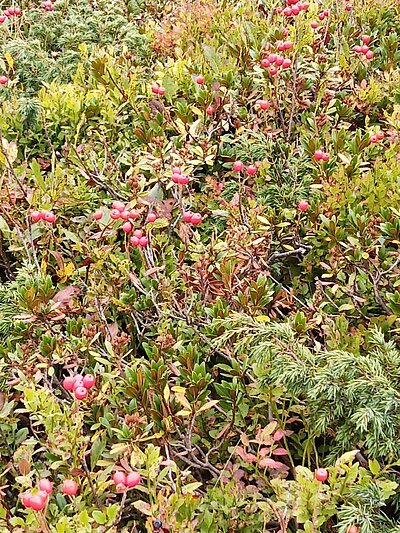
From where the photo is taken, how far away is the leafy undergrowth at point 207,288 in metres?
1.74

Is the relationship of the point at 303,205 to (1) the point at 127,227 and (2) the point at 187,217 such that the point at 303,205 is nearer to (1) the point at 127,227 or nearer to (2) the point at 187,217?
(2) the point at 187,217

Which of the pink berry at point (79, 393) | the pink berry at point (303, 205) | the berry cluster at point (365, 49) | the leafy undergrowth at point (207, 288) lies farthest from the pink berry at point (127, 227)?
the berry cluster at point (365, 49)

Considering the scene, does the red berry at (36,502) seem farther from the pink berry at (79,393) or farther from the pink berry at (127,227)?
the pink berry at (127,227)

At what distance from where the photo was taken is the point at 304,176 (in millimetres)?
2771

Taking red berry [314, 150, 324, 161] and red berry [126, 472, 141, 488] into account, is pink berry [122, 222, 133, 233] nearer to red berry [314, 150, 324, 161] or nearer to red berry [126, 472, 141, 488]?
red berry [314, 150, 324, 161]

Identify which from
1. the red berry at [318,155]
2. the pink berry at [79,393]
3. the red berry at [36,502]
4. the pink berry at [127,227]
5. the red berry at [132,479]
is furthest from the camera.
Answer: the red berry at [318,155]

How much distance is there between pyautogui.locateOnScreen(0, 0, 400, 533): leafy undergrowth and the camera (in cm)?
174

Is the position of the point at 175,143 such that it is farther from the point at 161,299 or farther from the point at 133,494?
the point at 133,494

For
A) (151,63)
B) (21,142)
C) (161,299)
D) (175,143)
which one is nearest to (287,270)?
(161,299)

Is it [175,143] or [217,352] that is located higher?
[175,143]

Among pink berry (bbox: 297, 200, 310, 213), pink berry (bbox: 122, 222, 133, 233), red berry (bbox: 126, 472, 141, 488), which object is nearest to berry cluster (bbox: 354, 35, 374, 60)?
pink berry (bbox: 297, 200, 310, 213)

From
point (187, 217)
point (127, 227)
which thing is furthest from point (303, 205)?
point (127, 227)

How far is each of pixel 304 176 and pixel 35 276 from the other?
3.75ft

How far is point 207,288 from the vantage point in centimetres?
230
